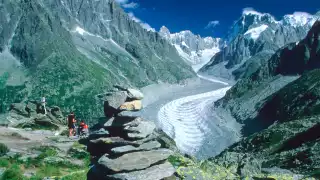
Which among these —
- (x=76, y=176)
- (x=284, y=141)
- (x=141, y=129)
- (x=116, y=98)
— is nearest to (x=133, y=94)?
(x=116, y=98)

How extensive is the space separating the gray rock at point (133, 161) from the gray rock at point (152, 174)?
1.03 ft

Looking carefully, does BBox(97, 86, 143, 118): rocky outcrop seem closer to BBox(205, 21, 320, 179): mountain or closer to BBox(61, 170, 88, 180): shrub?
BBox(61, 170, 88, 180): shrub

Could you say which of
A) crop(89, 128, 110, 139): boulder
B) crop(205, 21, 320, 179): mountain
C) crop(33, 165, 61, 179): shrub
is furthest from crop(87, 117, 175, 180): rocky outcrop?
crop(205, 21, 320, 179): mountain

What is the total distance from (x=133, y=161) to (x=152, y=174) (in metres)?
1.49

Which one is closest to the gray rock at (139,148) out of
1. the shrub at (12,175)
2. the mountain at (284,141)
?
the shrub at (12,175)

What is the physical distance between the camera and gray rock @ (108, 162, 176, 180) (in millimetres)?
22723

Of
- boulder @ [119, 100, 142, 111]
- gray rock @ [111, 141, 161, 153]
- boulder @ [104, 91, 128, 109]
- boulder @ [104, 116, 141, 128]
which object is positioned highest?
boulder @ [104, 91, 128, 109]

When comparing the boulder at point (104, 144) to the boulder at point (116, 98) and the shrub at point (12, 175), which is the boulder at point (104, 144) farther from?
the shrub at point (12, 175)

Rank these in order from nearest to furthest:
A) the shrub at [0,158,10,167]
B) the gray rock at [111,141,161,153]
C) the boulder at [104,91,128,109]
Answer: the gray rock at [111,141,161,153] → the shrub at [0,158,10,167] → the boulder at [104,91,128,109]

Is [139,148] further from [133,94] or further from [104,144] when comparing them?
[133,94]

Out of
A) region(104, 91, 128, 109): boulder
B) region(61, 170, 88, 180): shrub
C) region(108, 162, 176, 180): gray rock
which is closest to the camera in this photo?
region(108, 162, 176, 180): gray rock

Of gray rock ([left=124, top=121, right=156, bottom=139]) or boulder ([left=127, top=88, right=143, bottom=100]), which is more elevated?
boulder ([left=127, top=88, right=143, bottom=100])

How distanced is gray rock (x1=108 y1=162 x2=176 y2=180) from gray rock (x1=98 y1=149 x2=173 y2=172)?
315 millimetres

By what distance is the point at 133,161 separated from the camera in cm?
2378
